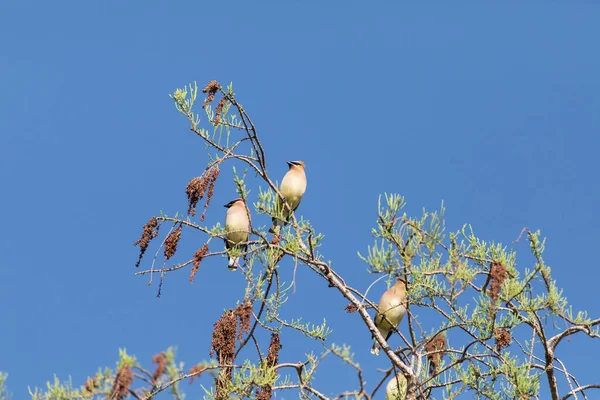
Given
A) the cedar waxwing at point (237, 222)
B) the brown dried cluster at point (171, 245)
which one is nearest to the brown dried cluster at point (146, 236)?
the brown dried cluster at point (171, 245)

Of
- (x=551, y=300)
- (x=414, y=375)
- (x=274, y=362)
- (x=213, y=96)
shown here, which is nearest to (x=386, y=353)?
(x=414, y=375)

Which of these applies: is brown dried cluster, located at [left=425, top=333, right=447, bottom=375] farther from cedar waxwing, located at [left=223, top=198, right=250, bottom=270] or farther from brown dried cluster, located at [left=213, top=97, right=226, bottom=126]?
cedar waxwing, located at [left=223, top=198, right=250, bottom=270]

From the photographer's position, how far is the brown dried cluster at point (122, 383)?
138 inches

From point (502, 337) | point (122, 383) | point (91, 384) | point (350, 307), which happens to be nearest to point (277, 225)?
point (350, 307)

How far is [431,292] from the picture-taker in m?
5.26

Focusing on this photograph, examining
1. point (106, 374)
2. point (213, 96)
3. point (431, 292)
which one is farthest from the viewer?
point (213, 96)

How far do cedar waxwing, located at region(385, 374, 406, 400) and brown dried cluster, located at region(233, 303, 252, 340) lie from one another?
110 centimetres

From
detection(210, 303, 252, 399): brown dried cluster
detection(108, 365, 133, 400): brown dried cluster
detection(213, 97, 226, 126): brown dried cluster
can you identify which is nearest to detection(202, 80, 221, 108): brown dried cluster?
detection(213, 97, 226, 126): brown dried cluster

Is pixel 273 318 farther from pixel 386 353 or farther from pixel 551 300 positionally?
pixel 551 300

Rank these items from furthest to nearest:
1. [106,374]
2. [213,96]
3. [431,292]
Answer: [213,96], [431,292], [106,374]

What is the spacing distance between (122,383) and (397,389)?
9.63 feet

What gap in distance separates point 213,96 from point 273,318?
4.83 ft

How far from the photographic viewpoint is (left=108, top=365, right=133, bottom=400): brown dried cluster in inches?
138

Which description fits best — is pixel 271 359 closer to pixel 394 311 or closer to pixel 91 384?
pixel 91 384
